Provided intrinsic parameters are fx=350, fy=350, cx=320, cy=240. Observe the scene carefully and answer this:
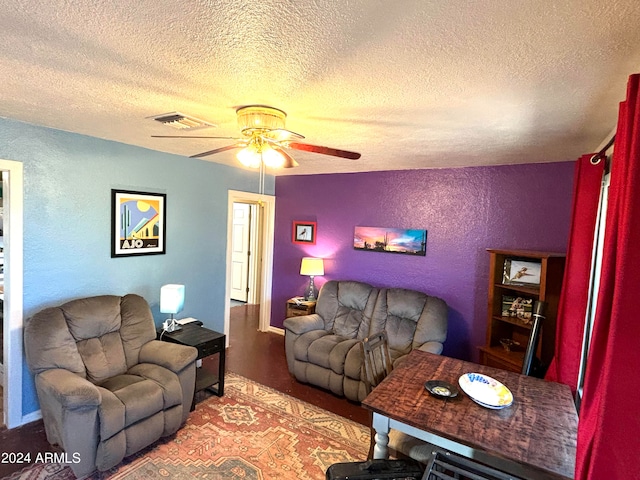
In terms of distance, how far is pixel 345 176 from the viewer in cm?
466

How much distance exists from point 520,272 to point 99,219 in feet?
12.8

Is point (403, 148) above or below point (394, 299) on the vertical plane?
above

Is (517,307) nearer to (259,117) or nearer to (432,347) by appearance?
(432,347)

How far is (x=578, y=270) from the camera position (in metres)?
2.34

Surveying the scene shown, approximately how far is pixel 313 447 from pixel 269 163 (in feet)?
7.02

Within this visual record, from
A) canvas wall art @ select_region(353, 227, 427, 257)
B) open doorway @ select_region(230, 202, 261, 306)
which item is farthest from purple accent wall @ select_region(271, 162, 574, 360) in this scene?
open doorway @ select_region(230, 202, 261, 306)

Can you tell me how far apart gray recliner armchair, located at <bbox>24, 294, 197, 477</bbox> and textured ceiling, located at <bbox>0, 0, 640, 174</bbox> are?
61.3 inches

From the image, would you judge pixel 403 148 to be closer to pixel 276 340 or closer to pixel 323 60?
pixel 323 60

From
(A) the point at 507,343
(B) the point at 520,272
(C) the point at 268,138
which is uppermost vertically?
(C) the point at 268,138

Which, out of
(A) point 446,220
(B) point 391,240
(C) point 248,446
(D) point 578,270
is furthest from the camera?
(B) point 391,240

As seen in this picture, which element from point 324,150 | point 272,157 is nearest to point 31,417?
point 272,157

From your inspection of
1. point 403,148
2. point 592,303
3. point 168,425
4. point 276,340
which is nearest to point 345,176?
point 403,148

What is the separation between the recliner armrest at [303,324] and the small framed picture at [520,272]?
200 cm

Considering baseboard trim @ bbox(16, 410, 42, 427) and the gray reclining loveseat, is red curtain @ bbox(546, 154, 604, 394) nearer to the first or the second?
the gray reclining loveseat
